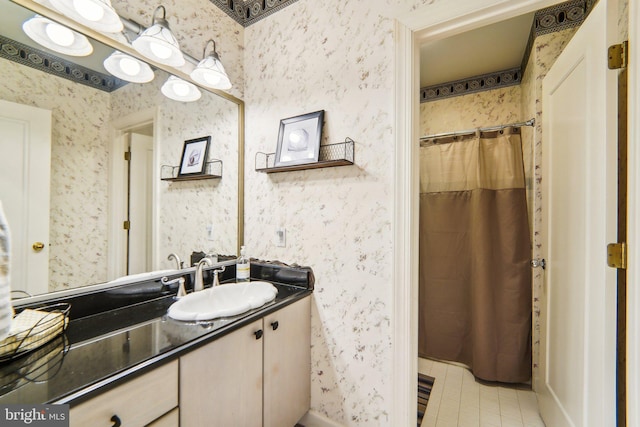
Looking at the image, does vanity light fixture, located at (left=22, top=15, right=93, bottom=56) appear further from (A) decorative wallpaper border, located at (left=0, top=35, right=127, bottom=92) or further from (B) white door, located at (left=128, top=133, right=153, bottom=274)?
(B) white door, located at (left=128, top=133, right=153, bottom=274)

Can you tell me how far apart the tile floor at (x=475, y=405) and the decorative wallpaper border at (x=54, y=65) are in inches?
97.1

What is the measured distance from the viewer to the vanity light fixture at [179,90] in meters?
1.38

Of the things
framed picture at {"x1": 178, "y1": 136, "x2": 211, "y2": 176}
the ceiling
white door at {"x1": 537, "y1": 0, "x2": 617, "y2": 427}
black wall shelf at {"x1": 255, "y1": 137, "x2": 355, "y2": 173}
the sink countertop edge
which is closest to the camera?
the sink countertop edge

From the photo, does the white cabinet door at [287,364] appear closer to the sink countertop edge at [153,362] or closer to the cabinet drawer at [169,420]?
the sink countertop edge at [153,362]

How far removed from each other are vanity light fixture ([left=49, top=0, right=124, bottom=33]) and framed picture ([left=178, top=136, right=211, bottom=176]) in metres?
0.58

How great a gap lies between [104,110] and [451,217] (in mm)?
2406

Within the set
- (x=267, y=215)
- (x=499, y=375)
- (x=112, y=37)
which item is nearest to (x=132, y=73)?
(x=112, y=37)

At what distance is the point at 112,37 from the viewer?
1140 mm

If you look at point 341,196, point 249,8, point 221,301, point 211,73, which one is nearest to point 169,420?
point 221,301

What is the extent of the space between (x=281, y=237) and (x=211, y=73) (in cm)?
101

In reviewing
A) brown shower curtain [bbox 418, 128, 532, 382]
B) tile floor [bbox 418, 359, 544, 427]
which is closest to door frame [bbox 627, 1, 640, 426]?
tile floor [bbox 418, 359, 544, 427]

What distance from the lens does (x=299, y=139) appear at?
1.52 m

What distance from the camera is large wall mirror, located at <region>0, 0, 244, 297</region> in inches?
36.0

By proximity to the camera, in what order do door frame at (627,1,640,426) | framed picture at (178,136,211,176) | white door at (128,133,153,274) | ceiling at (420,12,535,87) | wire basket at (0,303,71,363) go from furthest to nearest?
1. ceiling at (420,12,535,87)
2. framed picture at (178,136,211,176)
3. white door at (128,133,153,274)
4. door frame at (627,1,640,426)
5. wire basket at (0,303,71,363)
